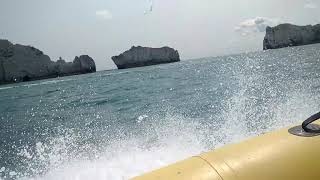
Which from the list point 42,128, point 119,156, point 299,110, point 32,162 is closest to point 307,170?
point 119,156

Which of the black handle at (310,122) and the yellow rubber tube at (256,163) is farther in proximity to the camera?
the black handle at (310,122)

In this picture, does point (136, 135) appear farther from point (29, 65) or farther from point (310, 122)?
point (29, 65)

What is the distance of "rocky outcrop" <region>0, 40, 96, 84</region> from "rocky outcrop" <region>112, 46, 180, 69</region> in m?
12.0

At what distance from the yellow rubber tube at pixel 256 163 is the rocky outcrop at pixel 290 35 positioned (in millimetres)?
142112

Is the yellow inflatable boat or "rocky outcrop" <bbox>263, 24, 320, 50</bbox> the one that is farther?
"rocky outcrop" <bbox>263, 24, 320, 50</bbox>

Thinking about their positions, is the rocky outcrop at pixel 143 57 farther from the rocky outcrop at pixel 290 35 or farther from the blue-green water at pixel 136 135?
the blue-green water at pixel 136 135

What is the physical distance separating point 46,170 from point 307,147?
21.7ft

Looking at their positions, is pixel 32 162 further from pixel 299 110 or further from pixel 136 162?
pixel 299 110

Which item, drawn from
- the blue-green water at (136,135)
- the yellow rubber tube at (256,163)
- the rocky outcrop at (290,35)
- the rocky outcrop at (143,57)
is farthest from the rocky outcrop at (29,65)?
the yellow rubber tube at (256,163)

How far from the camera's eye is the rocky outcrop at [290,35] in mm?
137625

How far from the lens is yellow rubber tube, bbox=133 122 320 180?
Answer: 92.9 inches

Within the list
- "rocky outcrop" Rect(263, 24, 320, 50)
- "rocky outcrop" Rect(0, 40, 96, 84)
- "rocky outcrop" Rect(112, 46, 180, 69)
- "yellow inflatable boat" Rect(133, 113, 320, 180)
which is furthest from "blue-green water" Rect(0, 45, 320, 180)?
"rocky outcrop" Rect(263, 24, 320, 50)

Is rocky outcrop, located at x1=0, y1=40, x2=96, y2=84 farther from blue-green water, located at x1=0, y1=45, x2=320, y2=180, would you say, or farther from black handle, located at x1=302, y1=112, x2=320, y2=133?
black handle, located at x1=302, y1=112, x2=320, y2=133

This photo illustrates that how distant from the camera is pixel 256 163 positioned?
2.44m
